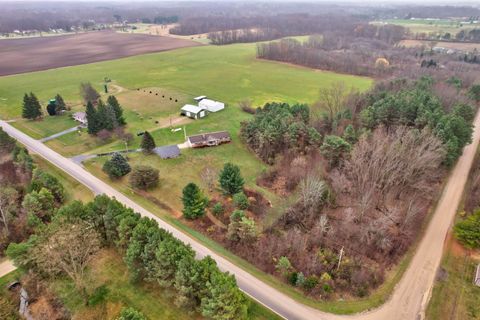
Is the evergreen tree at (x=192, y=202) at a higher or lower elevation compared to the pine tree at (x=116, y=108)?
lower

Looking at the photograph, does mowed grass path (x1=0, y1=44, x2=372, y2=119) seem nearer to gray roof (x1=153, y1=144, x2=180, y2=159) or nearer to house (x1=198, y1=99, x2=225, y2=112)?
house (x1=198, y1=99, x2=225, y2=112)

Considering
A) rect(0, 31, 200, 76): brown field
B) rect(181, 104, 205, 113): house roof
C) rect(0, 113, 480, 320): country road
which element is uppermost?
rect(0, 31, 200, 76): brown field

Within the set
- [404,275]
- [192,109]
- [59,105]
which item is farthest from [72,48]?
[404,275]

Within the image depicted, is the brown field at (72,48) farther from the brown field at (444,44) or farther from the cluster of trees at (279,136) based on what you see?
the brown field at (444,44)

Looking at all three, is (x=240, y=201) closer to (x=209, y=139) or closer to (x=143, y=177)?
(x=143, y=177)

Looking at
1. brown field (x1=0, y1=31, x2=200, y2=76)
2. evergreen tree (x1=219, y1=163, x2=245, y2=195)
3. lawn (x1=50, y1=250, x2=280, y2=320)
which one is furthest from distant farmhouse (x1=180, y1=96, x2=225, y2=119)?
brown field (x1=0, y1=31, x2=200, y2=76)

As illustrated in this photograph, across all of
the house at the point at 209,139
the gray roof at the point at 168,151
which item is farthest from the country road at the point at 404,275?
the house at the point at 209,139

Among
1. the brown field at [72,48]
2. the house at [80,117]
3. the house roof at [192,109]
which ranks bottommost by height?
the house at [80,117]
